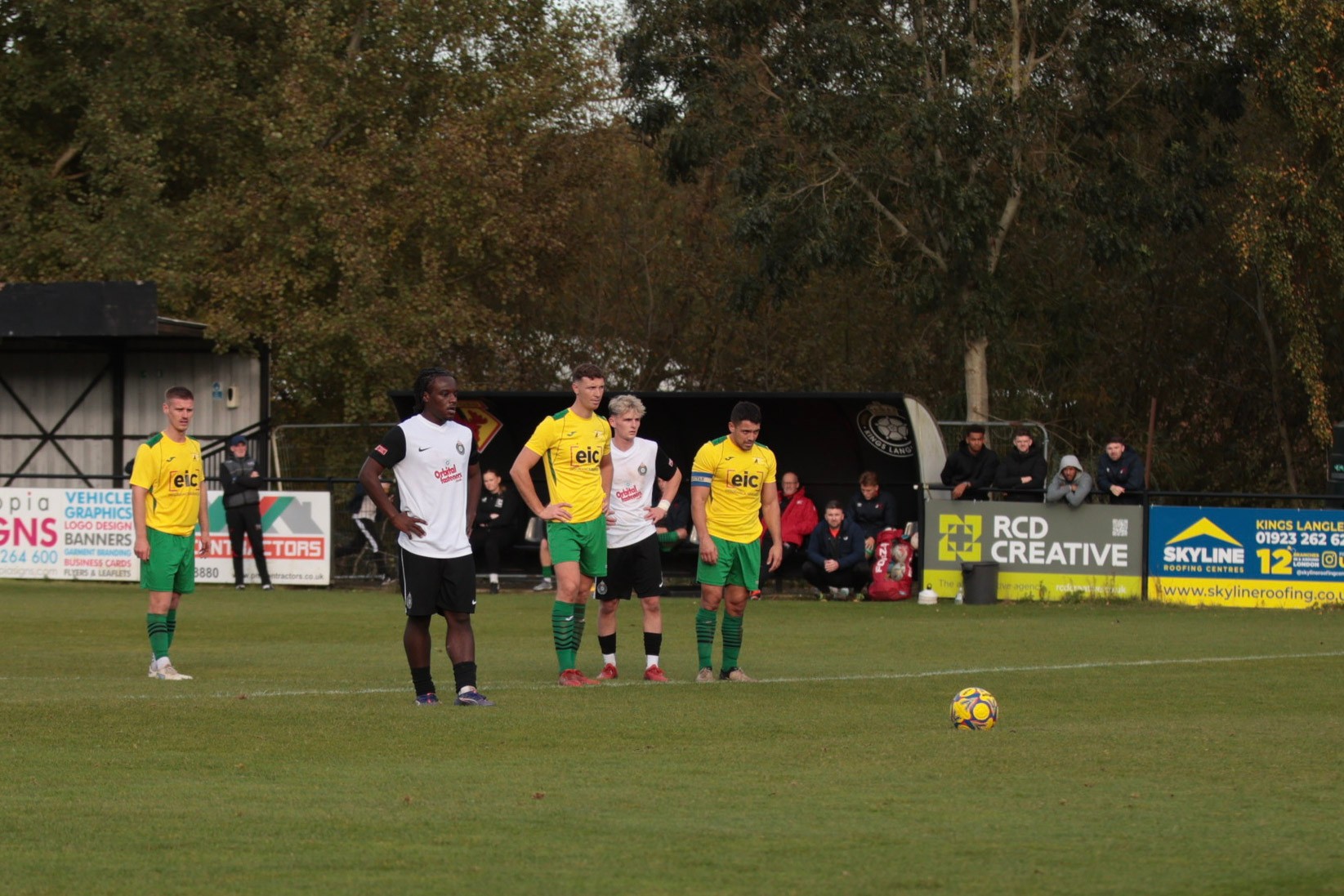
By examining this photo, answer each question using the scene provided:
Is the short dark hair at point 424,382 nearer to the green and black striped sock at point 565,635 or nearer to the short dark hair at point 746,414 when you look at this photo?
the green and black striped sock at point 565,635

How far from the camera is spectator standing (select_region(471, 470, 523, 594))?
984 inches

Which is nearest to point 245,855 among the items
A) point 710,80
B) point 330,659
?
point 330,659

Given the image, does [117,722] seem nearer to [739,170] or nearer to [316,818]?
[316,818]

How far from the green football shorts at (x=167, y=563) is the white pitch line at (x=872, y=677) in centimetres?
94

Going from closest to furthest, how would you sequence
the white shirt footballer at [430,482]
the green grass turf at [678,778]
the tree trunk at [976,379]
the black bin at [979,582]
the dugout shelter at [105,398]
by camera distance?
the green grass turf at [678,778] → the white shirt footballer at [430,482] → the black bin at [979,582] → the tree trunk at [976,379] → the dugout shelter at [105,398]

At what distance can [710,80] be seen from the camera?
108 ft

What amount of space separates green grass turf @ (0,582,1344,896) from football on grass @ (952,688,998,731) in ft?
0.36

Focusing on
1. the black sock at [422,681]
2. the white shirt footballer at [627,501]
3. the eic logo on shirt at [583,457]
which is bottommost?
the black sock at [422,681]

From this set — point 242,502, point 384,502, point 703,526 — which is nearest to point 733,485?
point 703,526

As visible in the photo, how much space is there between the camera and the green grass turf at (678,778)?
6.11 meters

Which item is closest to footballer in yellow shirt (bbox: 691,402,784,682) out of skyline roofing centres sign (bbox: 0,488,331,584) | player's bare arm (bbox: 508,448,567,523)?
player's bare arm (bbox: 508,448,567,523)

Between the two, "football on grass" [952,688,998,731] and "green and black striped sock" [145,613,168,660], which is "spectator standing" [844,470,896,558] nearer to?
"green and black striped sock" [145,613,168,660]

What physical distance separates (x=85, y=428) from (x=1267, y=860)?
102 ft

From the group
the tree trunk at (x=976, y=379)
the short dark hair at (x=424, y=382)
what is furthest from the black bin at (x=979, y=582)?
the short dark hair at (x=424, y=382)
